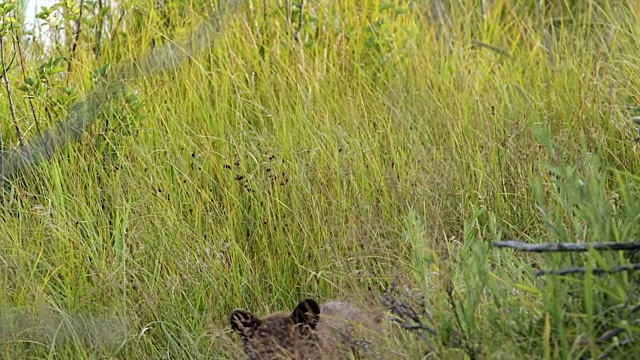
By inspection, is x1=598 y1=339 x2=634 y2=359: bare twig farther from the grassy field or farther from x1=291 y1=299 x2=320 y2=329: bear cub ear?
x1=291 y1=299 x2=320 y2=329: bear cub ear

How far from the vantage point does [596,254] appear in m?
2.86

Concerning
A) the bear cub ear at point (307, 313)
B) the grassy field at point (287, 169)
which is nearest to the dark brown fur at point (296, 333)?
the bear cub ear at point (307, 313)

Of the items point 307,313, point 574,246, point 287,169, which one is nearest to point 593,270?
point 574,246

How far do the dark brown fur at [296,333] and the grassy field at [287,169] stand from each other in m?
0.10

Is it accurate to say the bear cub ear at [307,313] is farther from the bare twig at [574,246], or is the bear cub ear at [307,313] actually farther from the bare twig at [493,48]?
the bare twig at [493,48]

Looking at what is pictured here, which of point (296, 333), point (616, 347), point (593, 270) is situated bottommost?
point (296, 333)

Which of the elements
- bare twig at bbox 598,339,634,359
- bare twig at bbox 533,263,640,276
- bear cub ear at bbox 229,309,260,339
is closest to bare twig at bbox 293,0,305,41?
bear cub ear at bbox 229,309,260,339

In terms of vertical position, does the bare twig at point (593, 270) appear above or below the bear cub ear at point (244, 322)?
above

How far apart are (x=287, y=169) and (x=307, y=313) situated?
1281 millimetres

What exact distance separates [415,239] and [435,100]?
1.98 meters

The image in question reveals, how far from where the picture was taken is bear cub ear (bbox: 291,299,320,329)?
3945mm

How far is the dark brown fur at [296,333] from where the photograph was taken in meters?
3.94

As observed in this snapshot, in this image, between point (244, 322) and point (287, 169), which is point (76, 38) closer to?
point (287, 169)

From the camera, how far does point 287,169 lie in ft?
16.7
